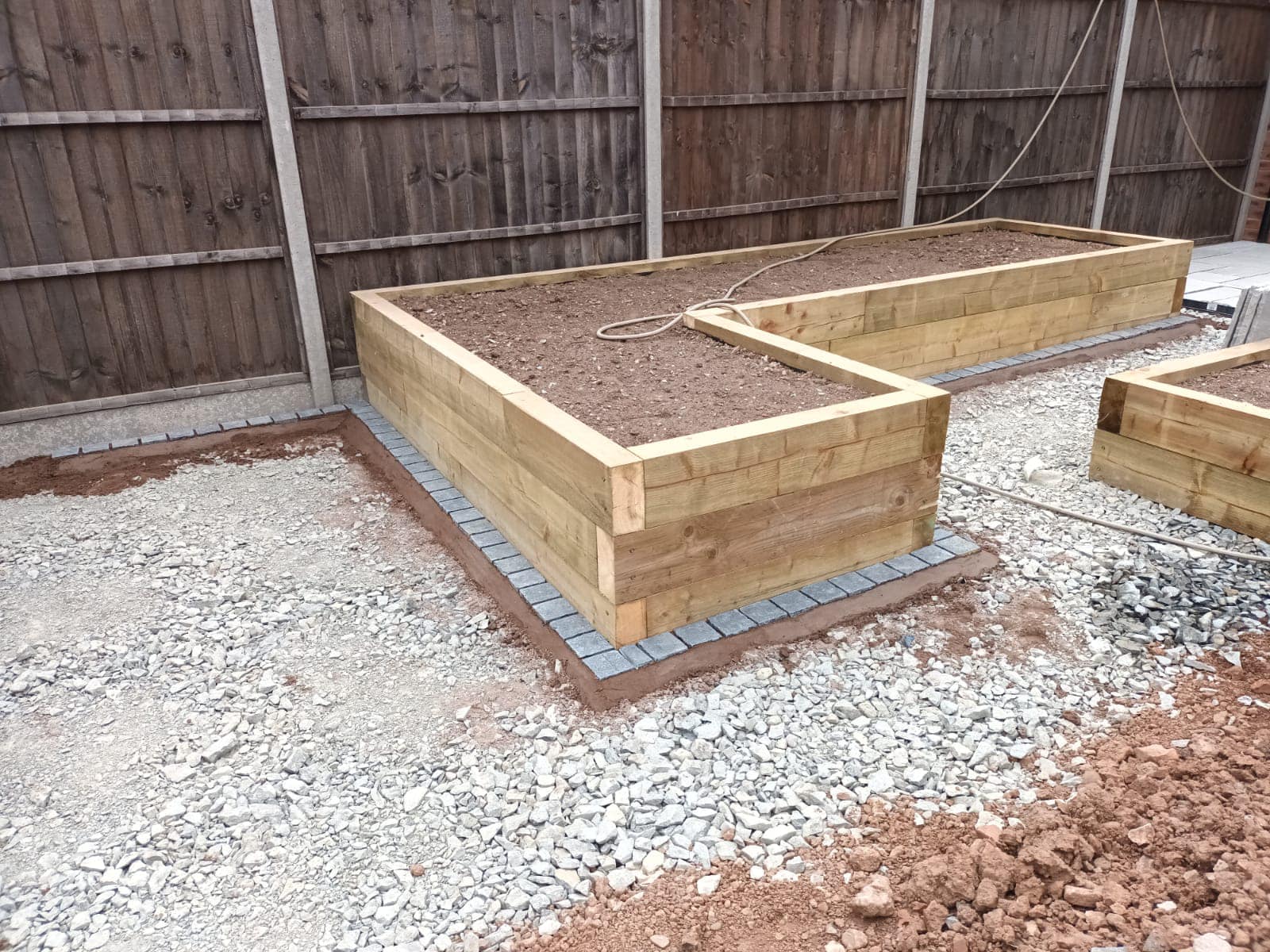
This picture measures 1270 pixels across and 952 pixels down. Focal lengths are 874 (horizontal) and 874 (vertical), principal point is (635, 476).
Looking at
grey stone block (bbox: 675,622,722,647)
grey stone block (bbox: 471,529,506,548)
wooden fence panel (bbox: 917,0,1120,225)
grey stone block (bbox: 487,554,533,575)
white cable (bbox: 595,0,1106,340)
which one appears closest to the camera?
grey stone block (bbox: 675,622,722,647)

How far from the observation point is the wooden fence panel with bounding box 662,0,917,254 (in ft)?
20.1

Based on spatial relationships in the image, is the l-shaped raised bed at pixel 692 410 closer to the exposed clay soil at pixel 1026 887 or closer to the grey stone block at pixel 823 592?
the grey stone block at pixel 823 592

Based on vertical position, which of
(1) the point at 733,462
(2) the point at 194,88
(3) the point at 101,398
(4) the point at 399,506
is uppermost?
(2) the point at 194,88

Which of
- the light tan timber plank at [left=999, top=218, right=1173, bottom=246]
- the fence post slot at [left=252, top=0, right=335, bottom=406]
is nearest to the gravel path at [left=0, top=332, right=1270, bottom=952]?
the fence post slot at [left=252, top=0, right=335, bottom=406]

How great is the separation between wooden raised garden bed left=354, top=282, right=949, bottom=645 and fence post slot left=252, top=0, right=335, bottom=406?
183 centimetres

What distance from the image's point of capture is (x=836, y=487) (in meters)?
3.22

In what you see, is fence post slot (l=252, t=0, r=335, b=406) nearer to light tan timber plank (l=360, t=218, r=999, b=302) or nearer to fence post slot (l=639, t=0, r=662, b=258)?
light tan timber plank (l=360, t=218, r=999, b=302)

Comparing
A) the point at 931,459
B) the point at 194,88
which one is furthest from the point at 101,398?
the point at 931,459

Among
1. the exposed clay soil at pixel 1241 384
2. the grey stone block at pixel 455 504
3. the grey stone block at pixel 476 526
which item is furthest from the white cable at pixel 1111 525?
the grey stone block at pixel 455 504

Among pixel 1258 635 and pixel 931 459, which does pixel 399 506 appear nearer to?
pixel 931 459

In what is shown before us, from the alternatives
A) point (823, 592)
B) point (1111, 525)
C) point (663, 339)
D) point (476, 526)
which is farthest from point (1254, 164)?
point (476, 526)

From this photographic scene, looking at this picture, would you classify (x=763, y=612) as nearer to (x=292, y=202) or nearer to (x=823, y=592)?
(x=823, y=592)

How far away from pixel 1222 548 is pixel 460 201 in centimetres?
450

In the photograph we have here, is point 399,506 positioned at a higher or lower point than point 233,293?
lower
